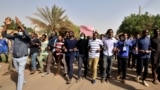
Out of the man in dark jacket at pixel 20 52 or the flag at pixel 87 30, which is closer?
the man in dark jacket at pixel 20 52

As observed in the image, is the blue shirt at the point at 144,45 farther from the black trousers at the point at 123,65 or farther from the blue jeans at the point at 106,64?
the blue jeans at the point at 106,64

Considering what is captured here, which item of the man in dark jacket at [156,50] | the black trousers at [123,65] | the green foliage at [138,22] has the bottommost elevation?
the black trousers at [123,65]

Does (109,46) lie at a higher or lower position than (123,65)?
higher

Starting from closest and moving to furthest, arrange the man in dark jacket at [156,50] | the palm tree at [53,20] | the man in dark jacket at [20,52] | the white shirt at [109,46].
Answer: the man in dark jacket at [20,52] < the man in dark jacket at [156,50] < the white shirt at [109,46] < the palm tree at [53,20]

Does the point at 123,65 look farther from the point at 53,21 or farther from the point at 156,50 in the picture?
the point at 53,21

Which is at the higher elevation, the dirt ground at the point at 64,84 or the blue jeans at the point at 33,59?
the blue jeans at the point at 33,59

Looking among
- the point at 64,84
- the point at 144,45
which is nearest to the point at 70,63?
the point at 64,84

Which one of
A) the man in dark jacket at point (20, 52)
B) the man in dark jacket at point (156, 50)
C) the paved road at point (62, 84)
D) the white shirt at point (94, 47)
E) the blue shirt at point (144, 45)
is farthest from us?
the white shirt at point (94, 47)

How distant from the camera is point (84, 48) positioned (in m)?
12.0

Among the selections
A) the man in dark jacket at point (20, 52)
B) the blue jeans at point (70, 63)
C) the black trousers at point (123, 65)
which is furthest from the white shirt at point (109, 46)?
the man in dark jacket at point (20, 52)

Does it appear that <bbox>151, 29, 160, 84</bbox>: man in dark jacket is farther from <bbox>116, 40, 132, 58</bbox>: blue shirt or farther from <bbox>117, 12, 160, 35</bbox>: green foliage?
<bbox>117, 12, 160, 35</bbox>: green foliage

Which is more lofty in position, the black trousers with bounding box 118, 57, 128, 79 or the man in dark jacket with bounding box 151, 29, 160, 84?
the man in dark jacket with bounding box 151, 29, 160, 84

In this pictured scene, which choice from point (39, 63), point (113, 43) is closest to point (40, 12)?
point (39, 63)

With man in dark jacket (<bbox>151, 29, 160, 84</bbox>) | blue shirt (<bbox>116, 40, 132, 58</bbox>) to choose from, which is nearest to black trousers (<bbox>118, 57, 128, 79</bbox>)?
blue shirt (<bbox>116, 40, 132, 58</bbox>)
